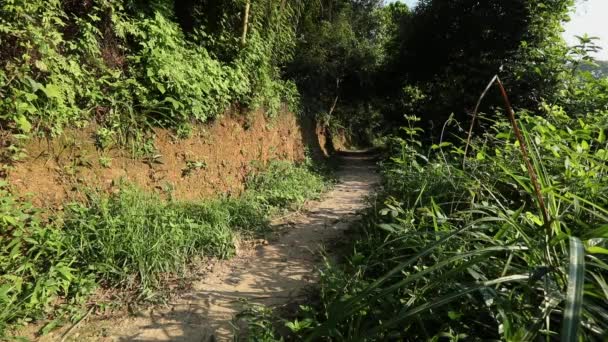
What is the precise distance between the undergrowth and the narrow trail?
10.1 inches

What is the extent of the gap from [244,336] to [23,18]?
11.3 ft

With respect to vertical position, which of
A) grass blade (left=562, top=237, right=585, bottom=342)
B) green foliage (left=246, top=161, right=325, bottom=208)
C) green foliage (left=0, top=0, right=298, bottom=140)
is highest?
green foliage (left=0, top=0, right=298, bottom=140)

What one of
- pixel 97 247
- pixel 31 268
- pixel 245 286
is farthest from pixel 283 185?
pixel 31 268

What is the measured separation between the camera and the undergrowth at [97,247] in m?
2.61

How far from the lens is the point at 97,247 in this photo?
10.1ft

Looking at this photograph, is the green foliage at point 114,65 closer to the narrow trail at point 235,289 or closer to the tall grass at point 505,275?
the narrow trail at point 235,289

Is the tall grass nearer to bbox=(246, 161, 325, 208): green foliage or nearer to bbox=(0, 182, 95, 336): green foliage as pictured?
bbox=(0, 182, 95, 336): green foliage

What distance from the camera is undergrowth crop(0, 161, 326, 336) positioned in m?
2.61

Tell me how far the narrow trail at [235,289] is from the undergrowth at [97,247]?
0.85ft

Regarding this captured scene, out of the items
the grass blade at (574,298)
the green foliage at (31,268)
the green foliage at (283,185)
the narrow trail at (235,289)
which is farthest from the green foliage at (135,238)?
the grass blade at (574,298)

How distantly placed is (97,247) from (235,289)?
1347 mm

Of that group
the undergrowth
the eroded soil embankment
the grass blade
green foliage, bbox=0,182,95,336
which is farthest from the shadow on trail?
the grass blade

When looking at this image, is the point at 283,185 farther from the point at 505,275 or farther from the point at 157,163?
the point at 505,275

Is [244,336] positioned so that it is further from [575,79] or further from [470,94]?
[470,94]
